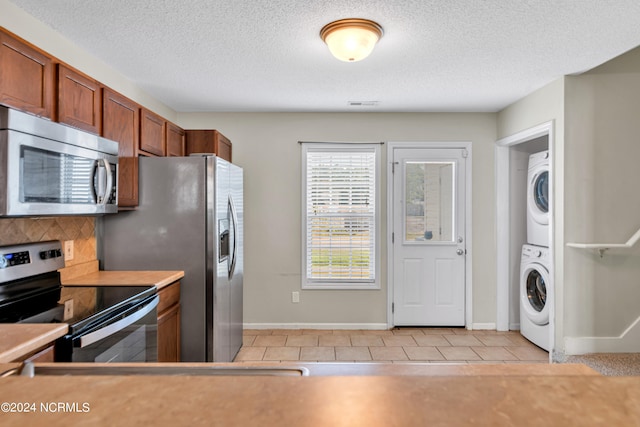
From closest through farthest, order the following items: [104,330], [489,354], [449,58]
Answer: [104,330], [449,58], [489,354]

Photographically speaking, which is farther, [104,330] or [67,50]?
[67,50]

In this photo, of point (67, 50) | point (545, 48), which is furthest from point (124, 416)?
point (545, 48)

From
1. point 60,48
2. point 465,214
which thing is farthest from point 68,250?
point 465,214

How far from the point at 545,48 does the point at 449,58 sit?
62cm

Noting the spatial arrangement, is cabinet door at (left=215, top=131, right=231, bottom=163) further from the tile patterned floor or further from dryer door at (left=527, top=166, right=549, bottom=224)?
dryer door at (left=527, top=166, right=549, bottom=224)

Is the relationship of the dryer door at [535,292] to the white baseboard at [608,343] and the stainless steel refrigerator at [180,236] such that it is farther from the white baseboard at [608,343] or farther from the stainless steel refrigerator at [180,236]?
the stainless steel refrigerator at [180,236]

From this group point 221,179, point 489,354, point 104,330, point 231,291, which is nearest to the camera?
point 104,330

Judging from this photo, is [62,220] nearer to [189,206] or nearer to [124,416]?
[189,206]

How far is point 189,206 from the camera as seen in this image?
9.39 feet

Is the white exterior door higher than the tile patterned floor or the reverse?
higher

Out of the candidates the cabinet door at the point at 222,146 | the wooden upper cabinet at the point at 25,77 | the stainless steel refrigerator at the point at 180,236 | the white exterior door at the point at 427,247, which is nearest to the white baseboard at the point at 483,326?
the white exterior door at the point at 427,247

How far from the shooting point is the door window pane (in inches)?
171

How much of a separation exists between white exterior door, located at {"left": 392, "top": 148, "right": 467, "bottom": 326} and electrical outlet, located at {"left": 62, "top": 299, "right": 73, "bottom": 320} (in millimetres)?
3156

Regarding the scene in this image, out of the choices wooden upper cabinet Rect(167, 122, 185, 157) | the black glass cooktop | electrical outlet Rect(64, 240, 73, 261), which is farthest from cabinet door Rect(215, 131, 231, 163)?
the black glass cooktop
